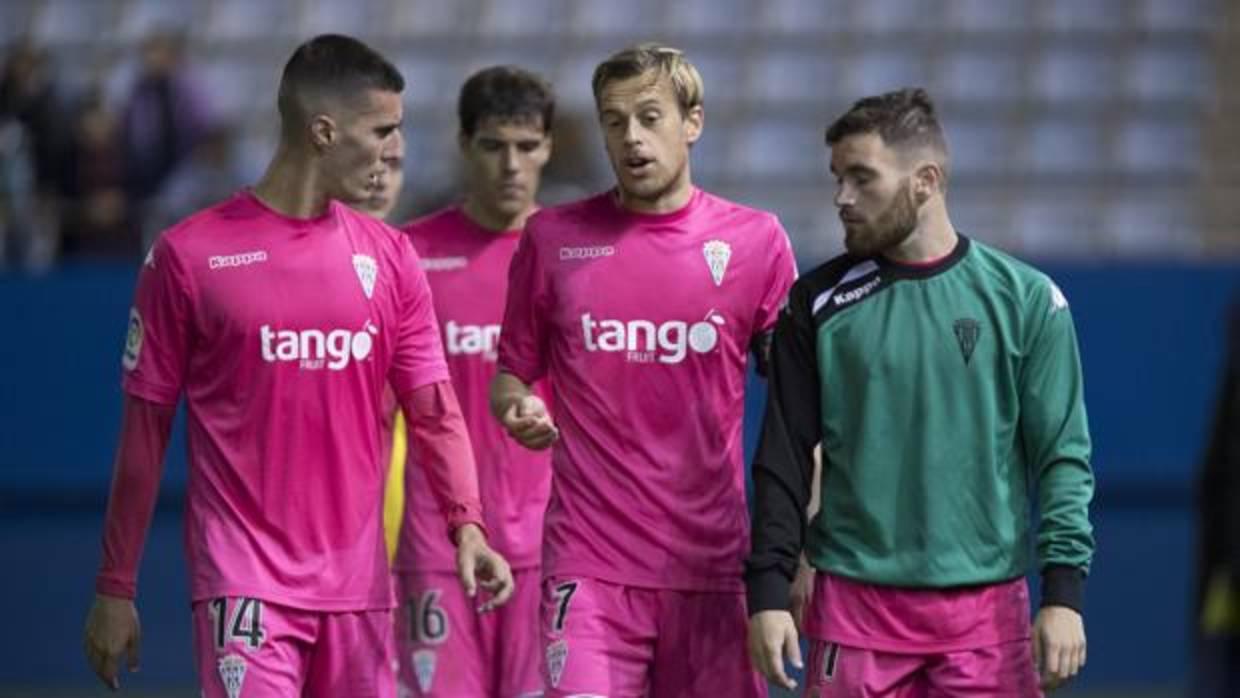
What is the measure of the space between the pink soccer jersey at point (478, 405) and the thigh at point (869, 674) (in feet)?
6.32

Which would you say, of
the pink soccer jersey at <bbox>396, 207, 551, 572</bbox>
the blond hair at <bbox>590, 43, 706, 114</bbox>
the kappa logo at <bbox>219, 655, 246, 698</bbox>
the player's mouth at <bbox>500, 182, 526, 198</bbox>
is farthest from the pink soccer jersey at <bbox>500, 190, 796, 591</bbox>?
the player's mouth at <bbox>500, 182, 526, 198</bbox>

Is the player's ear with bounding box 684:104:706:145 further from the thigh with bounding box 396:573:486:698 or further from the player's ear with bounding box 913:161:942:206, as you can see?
the thigh with bounding box 396:573:486:698

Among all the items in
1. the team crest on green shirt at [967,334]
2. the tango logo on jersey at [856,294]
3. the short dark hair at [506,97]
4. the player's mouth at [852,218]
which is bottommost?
the team crest on green shirt at [967,334]

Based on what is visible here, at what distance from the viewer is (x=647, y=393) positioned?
6.61 m

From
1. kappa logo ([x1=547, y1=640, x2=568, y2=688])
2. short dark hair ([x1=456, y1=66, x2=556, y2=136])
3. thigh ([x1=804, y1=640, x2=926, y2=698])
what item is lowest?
kappa logo ([x1=547, y1=640, x2=568, y2=688])

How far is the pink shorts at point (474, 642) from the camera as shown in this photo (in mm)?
7785

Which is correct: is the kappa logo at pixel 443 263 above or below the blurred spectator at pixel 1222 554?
above

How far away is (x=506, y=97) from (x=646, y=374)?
1.60m

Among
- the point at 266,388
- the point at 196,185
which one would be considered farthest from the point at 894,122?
the point at 196,185

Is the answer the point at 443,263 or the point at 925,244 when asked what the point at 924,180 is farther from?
the point at 443,263

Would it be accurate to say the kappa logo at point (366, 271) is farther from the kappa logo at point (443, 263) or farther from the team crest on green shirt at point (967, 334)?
the kappa logo at point (443, 263)

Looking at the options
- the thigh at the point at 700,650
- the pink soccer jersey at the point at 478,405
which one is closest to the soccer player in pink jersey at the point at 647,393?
the thigh at the point at 700,650

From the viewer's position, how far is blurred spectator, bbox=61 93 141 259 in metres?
13.1

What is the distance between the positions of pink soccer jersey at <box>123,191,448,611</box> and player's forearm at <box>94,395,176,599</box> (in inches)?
2.1
